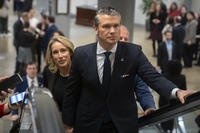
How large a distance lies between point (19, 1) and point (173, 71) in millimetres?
21578

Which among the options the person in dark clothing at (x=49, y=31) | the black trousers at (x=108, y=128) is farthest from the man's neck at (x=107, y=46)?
the person in dark clothing at (x=49, y=31)

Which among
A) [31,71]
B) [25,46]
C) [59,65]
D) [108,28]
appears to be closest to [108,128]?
[108,28]

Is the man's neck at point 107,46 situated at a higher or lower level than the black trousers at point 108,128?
higher

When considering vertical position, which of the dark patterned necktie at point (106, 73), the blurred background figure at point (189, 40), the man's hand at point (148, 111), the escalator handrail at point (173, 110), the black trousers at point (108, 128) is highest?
the dark patterned necktie at point (106, 73)

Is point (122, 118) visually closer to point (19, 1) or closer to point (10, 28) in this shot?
point (10, 28)

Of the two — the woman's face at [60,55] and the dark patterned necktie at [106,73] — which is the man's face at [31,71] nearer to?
the woman's face at [60,55]

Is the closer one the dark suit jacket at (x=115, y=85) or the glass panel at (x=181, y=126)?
the dark suit jacket at (x=115, y=85)

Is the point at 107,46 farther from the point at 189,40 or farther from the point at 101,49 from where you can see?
the point at 189,40

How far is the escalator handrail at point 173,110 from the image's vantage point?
136 inches

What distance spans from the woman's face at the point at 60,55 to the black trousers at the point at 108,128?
1.04 m

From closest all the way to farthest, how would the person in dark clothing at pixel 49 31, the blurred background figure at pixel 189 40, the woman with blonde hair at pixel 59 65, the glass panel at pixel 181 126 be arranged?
1. the woman with blonde hair at pixel 59 65
2. the glass panel at pixel 181 126
3. the person in dark clothing at pixel 49 31
4. the blurred background figure at pixel 189 40

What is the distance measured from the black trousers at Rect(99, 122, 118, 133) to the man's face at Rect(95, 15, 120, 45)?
0.64 m

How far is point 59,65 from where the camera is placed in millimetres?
4727

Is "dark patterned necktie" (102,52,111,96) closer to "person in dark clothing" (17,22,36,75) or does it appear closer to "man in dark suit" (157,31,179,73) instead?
"man in dark suit" (157,31,179,73)
